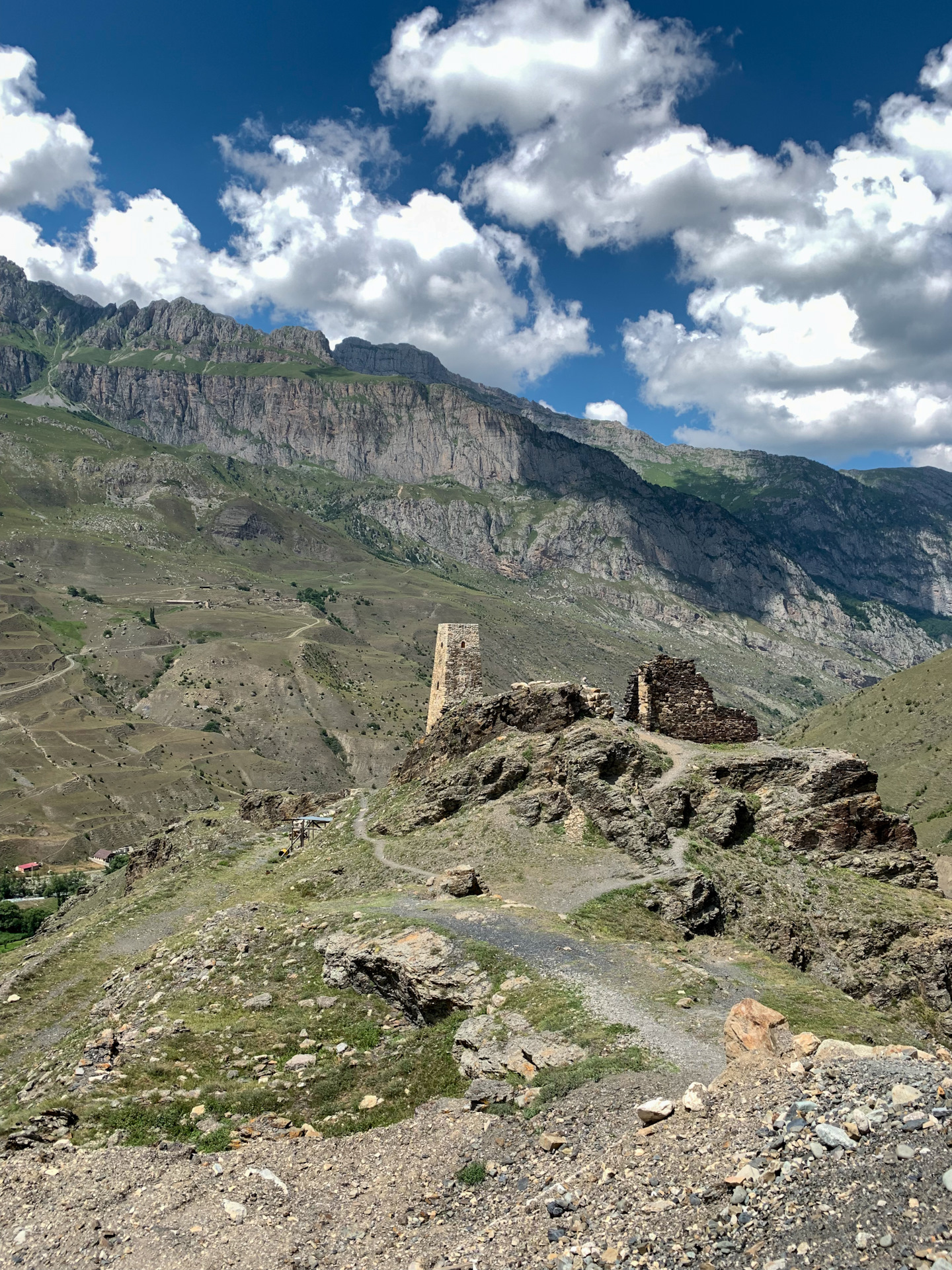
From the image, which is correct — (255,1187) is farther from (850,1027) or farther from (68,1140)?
(850,1027)

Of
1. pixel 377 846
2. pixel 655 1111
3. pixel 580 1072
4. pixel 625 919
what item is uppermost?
pixel 655 1111

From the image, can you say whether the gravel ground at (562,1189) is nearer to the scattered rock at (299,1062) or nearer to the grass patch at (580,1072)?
the grass patch at (580,1072)

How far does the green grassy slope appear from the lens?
74.2 m

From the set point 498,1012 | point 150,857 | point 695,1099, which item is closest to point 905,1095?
point 695,1099

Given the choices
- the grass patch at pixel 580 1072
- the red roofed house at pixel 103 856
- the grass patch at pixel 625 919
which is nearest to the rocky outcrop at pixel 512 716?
the grass patch at pixel 625 919

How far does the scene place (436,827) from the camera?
31766 millimetres

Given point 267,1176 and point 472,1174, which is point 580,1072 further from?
point 267,1176

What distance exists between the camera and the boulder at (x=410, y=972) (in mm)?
16672

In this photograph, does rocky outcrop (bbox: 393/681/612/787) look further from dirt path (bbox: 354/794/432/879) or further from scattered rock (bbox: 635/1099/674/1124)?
scattered rock (bbox: 635/1099/674/1124)

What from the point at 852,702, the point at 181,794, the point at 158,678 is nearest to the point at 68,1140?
the point at 852,702

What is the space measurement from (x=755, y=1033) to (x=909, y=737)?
288 ft

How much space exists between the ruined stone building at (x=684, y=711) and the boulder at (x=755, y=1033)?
22.8m

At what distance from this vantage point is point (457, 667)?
3900cm

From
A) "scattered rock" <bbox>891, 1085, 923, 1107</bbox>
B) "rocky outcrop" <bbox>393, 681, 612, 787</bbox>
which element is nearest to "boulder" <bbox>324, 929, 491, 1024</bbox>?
"scattered rock" <bbox>891, 1085, 923, 1107</bbox>
